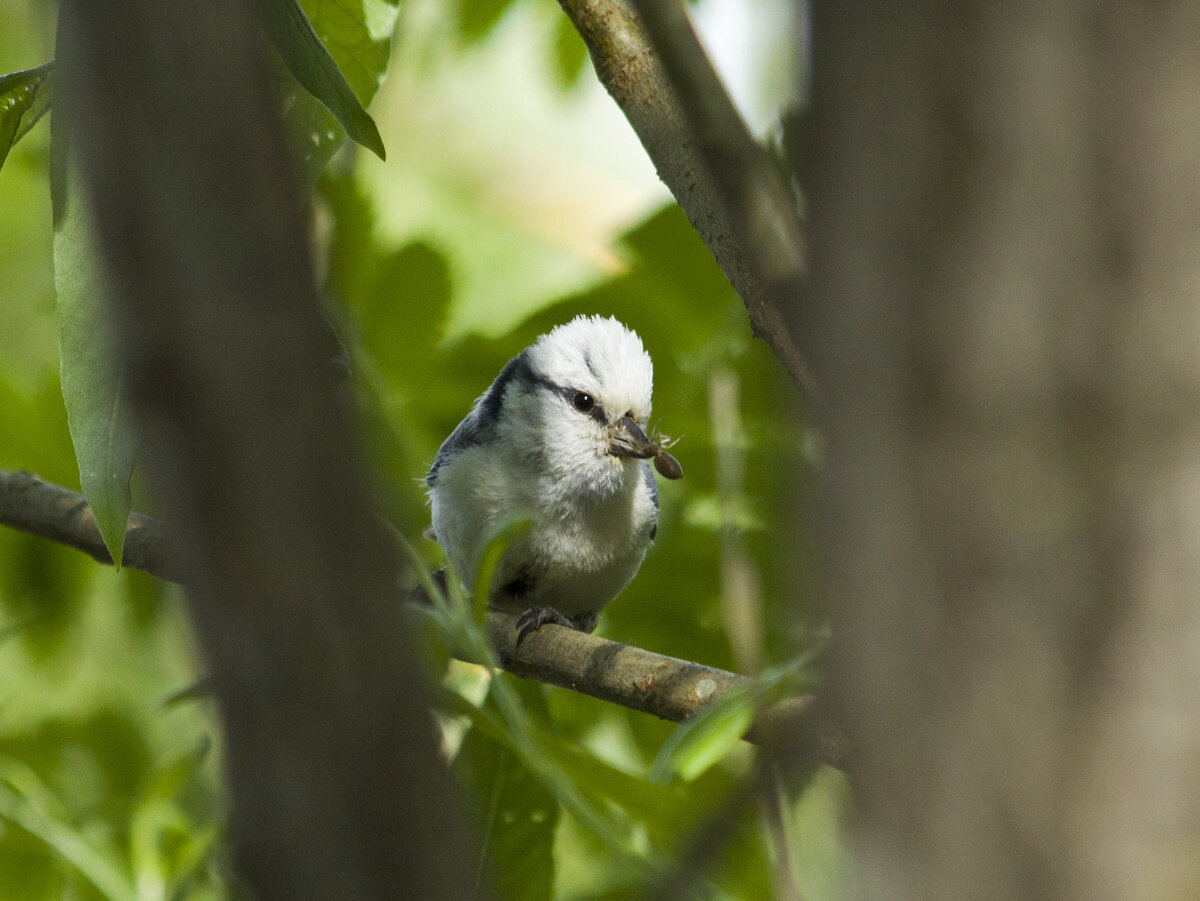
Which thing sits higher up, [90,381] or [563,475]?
[90,381]

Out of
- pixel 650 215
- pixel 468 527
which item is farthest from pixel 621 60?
pixel 468 527

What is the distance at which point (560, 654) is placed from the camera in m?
0.72

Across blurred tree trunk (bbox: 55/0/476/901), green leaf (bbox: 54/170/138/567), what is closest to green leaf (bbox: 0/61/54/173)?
green leaf (bbox: 54/170/138/567)

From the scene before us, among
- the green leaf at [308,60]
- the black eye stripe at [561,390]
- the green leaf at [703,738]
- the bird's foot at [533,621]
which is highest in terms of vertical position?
the green leaf at [308,60]

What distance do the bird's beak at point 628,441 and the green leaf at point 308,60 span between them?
0.58 meters

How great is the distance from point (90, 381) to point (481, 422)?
662 mm

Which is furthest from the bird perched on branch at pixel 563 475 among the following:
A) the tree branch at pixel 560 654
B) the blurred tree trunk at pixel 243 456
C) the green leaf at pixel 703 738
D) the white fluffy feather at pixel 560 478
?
the blurred tree trunk at pixel 243 456

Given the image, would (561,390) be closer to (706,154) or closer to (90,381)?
(90,381)

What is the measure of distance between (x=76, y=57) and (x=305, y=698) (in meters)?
0.11

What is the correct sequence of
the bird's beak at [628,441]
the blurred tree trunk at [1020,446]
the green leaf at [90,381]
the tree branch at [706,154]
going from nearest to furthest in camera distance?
the blurred tree trunk at [1020,446]
the tree branch at [706,154]
the green leaf at [90,381]
the bird's beak at [628,441]

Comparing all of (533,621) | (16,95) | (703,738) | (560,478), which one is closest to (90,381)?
(16,95)

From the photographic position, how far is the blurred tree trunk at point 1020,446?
5.5 inches

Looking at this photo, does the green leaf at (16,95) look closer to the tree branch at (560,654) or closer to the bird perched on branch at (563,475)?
the tree branch at (560,654)

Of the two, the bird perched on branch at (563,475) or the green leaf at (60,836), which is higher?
the green leaf at (60,836)
